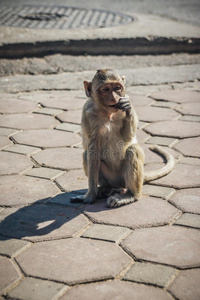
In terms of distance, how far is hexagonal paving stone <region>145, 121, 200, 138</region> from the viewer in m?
5.32

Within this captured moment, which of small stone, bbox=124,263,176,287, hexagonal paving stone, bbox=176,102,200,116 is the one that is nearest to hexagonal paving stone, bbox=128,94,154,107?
hexagonal paving stone, bbox=176,102,200,116

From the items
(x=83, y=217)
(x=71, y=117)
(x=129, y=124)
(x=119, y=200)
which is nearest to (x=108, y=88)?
(x=129, y=124)

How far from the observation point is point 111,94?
3641mm

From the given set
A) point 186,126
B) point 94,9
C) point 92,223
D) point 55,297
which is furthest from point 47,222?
point 94,9

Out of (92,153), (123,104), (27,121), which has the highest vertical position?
(123,104)

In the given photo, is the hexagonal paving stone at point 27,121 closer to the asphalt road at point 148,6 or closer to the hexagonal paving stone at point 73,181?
the hexagonal paving stone at point 73,181

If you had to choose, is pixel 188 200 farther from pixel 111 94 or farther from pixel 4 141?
pixel 4 141

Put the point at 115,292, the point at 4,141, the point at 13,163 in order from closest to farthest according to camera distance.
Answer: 1. the point at 115,292
2. the point at 13,163
3. the point at 4,141

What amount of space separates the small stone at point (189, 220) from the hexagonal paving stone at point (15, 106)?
3.12 meters

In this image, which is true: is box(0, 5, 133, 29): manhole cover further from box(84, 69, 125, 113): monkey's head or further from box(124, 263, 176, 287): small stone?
box(124, 263, 176, 287): small stone

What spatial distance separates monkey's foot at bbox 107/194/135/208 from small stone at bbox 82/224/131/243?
35cm

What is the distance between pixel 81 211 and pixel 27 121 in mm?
2303

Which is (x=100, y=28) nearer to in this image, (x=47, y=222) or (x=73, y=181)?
(x=73, y=181)

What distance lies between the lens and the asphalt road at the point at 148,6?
35.1 ft
